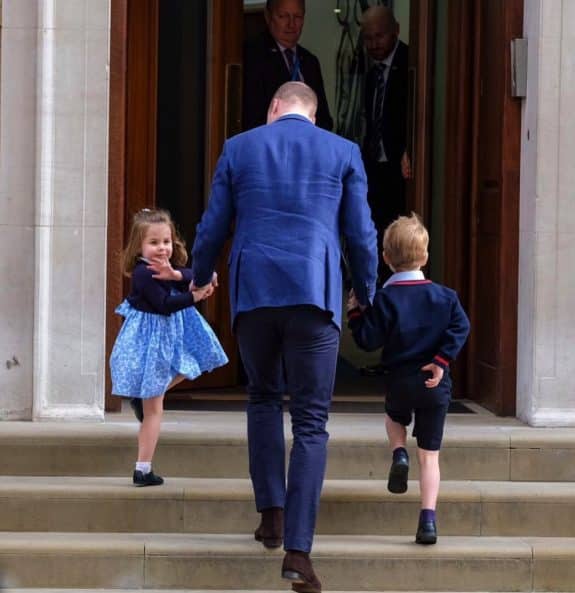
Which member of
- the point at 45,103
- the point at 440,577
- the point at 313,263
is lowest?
the point at 440,577

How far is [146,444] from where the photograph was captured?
23.0ft

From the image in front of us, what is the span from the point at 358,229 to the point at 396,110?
12.9 feet

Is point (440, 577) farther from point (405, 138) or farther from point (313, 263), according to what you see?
point (405, 138)

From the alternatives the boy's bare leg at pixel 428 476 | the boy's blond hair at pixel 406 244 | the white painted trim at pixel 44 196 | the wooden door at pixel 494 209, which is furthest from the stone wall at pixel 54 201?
the wooden door at pixel 494 209

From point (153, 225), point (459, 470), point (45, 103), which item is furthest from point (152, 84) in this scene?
point (459, 470)

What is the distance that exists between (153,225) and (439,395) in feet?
4.51

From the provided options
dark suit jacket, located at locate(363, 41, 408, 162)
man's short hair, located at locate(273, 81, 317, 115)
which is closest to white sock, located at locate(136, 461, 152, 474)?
man's short hair, located at locate(273, 81, 317, 115)

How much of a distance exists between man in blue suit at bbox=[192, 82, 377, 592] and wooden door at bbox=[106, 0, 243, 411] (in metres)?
1.61

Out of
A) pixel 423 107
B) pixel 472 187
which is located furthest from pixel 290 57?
pixel 472 187

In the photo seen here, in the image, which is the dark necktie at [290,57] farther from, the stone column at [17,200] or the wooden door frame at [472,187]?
the stone column at [17,200]

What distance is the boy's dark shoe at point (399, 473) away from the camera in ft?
21.9

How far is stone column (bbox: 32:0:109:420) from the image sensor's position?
7.66m

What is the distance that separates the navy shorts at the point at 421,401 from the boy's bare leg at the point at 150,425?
3.18ft

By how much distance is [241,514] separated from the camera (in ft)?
22.7
